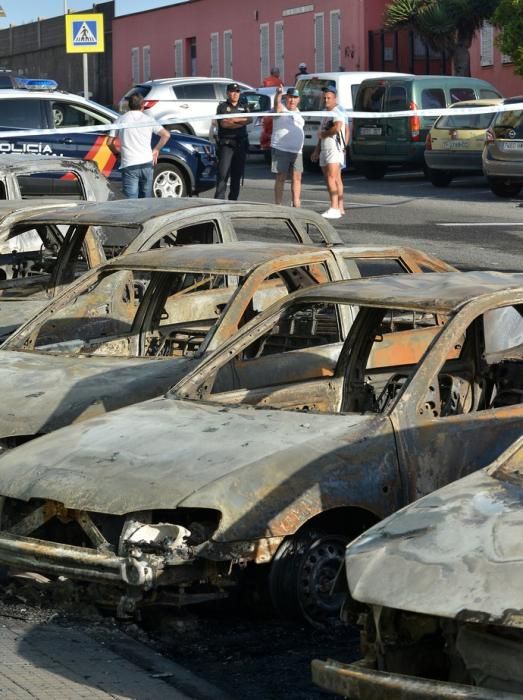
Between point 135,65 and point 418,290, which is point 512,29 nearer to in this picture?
point 418,290

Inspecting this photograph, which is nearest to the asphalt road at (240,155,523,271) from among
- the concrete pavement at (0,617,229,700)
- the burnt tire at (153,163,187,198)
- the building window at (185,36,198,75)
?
the burnt tire at (153,163,187,198)

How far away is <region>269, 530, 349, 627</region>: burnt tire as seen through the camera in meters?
5.84

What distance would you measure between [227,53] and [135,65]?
23.8 feet

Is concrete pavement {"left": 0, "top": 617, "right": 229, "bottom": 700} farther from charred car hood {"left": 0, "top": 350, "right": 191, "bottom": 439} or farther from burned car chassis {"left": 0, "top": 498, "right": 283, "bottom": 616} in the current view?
charred car hood {"left": 0, "top": 350, "right": 191, "bottom": 439}

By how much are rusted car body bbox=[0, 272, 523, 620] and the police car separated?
40.6 ft

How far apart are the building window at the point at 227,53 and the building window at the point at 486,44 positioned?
1387 centimetres

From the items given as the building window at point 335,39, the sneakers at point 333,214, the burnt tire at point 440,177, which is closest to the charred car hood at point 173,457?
the sneakers at point 333,214

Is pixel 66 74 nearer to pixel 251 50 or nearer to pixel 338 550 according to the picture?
pixel 251 50

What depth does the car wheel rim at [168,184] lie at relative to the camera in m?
21.4

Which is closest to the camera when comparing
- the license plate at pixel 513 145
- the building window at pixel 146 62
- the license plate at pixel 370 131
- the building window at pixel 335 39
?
the license plate at pixel 513 145

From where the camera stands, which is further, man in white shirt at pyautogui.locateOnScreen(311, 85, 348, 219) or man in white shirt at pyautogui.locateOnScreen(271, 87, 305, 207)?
man in white shirt at pyautogui.locateOnScreen(311, 85, 348, 219)

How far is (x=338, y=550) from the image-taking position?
238 inches

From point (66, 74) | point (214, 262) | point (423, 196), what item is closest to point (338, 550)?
point (214, 262)

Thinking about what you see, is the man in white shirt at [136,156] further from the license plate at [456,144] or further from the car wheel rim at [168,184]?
the license plate at [456,144]
